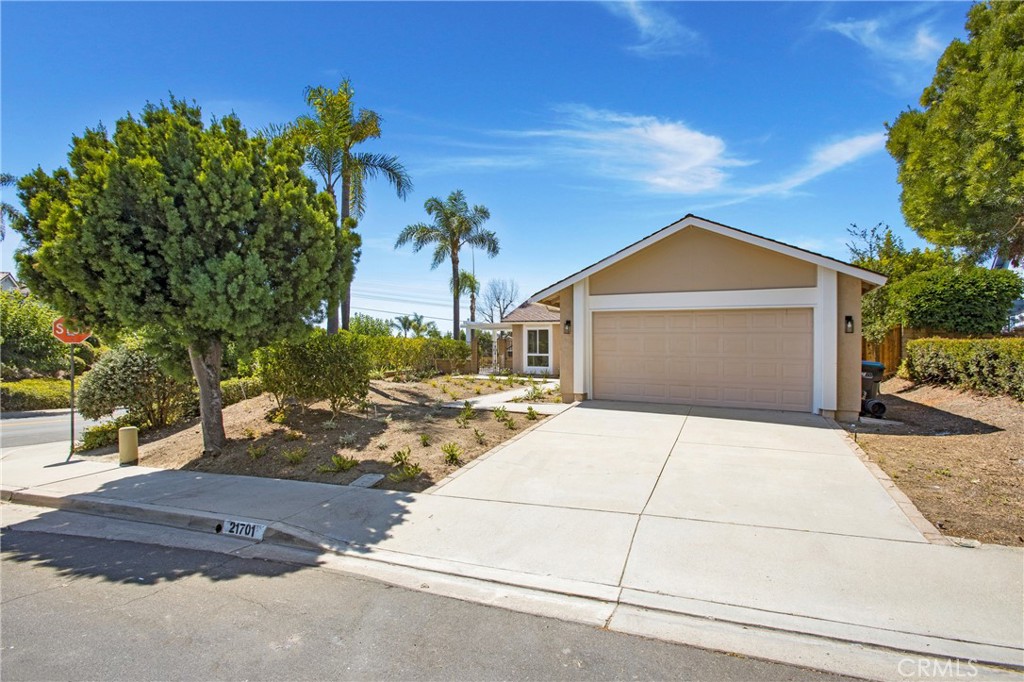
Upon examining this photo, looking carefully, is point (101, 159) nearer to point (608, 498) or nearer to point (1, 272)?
point (608, 498)

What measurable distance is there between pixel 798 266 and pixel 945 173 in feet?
14.4

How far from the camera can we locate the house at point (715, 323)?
34.4 ft

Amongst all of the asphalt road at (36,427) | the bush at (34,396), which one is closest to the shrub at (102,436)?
the asphalt road at (36,427)

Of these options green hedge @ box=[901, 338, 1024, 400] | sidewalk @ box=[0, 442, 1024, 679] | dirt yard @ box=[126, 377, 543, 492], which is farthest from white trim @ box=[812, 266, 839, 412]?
sidewalk @ box=[0, 442, 1024, 679]

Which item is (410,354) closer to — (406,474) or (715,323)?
(715,323)

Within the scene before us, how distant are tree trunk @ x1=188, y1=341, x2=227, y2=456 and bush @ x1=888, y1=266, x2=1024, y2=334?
19426 millimetres

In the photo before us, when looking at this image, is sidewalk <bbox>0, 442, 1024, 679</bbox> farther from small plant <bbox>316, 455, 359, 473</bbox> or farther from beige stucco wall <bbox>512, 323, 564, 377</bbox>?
beige stucco wall <bbox>512, 323, 564, 377</bbox>

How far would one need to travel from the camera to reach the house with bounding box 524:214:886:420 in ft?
34.4

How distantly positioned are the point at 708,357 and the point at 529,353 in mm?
11766

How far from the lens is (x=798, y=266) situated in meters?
10.8

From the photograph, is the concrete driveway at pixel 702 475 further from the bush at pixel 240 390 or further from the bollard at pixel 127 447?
the bush at pixel 240 390

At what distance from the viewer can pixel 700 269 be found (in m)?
11.7

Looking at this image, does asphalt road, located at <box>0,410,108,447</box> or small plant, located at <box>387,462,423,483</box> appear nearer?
small plant, located at <box>387,462,423,483</box>

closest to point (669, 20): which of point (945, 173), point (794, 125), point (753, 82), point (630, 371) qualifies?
point (753, 82)
